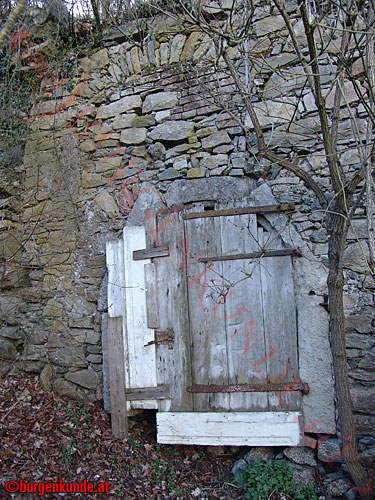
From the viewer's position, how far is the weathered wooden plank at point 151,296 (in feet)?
10.8

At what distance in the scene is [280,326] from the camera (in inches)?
122

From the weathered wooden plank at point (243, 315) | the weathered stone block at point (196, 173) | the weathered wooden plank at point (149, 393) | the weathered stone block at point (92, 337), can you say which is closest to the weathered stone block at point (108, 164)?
the weathered stone block at point (196, 173)

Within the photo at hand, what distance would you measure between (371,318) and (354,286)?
248 millimetres

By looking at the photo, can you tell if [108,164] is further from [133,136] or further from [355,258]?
[355,258]

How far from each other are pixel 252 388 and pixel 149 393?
81 cm

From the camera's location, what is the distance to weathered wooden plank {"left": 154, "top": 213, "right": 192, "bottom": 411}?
322 cm

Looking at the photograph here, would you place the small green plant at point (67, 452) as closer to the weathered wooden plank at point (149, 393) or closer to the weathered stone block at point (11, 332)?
the weathered wooden plank at point (149, 393)

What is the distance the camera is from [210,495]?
9.69 ft

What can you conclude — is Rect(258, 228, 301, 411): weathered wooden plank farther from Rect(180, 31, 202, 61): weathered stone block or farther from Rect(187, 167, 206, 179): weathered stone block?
Rect(180, 31, 202, 61): weathered stone block

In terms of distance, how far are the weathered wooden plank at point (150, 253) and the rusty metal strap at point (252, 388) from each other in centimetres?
Answer: 107

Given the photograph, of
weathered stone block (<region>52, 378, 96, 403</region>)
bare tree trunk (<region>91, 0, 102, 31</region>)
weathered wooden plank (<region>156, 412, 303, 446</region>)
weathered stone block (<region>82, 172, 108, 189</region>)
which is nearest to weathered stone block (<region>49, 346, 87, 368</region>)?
weathered stone block (<region>52, 378, 96, 403</region>)

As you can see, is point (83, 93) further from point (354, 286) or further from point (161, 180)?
point (354, 286)

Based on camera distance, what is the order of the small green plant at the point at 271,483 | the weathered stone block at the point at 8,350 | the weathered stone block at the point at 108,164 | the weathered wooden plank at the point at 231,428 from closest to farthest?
the small green plant at the point at 271,483
the weathered wooden plank at the point at 231,428
the weathered stone block at the point at 108,164
the weathered stone block at the point at 8,350

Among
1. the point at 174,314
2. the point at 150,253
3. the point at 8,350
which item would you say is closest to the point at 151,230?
the point at 150,253
